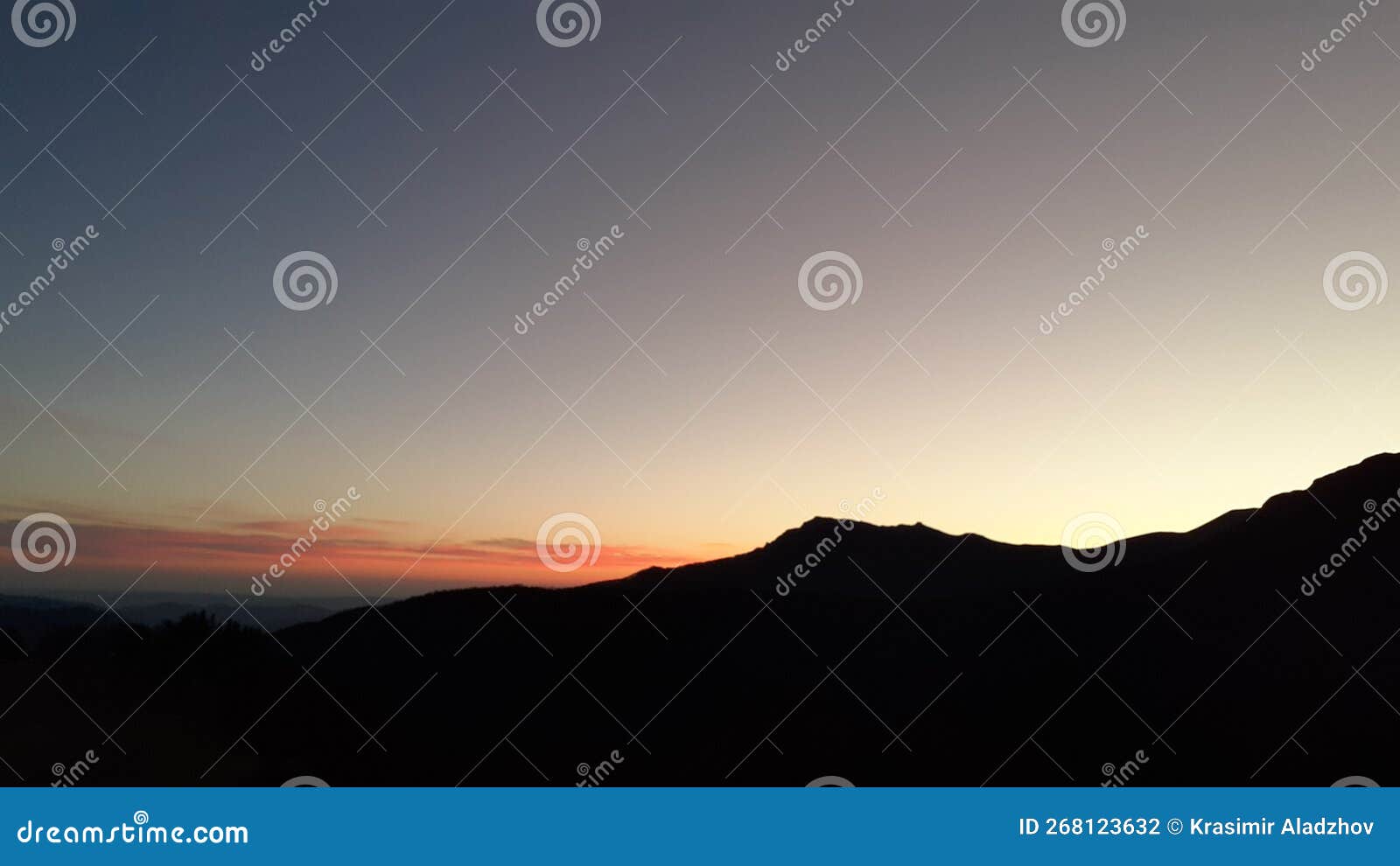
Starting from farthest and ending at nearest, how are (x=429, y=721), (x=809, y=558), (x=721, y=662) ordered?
(x=721, y=662) < (x=429, y=721) < (x=809, y=558)

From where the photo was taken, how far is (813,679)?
29438mm

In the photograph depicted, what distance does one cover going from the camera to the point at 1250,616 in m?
32.1

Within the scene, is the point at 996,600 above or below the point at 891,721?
above

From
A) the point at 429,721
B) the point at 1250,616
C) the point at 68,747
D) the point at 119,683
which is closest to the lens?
the point at 68,747

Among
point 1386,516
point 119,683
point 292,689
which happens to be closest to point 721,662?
point 292,689

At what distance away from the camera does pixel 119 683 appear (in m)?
24.6

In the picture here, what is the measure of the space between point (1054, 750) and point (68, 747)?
23925 mm

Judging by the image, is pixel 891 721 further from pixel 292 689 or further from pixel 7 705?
pixel 7 705

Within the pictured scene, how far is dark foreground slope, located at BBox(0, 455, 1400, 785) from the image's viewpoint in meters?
23.6

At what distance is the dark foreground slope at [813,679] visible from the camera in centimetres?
2361

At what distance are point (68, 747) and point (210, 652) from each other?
640 cm

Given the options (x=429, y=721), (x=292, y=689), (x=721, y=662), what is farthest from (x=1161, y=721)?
(x=292, y=689)

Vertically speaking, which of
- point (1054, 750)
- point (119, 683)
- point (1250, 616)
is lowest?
point (1054, 750)

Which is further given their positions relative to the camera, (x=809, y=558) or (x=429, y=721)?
(x=429, y=721)
